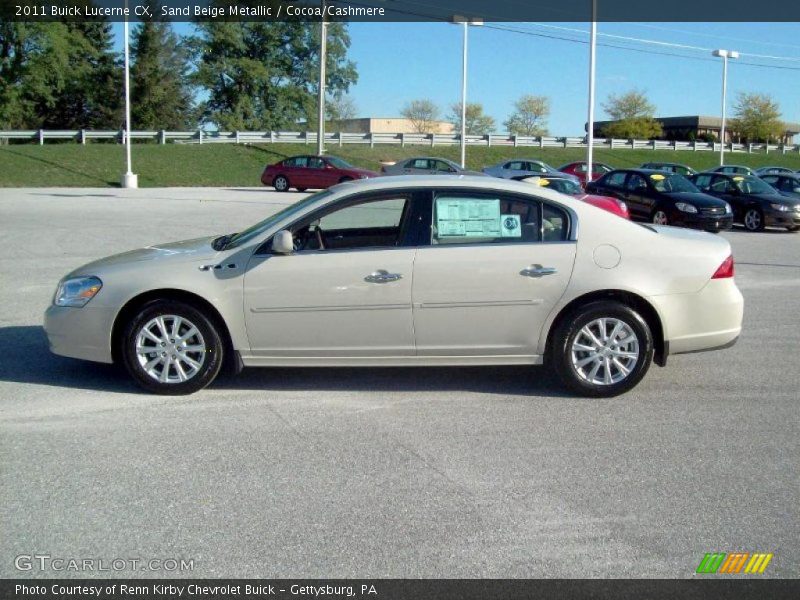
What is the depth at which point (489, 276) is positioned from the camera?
6277mm

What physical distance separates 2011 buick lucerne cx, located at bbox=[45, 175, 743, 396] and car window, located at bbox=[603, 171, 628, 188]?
16.4 meters

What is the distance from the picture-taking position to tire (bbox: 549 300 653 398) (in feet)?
20.8

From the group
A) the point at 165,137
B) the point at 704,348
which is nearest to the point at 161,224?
the point at 704,348

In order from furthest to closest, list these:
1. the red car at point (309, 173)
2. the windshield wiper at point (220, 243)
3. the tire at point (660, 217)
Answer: the red car at point (309, 173) < the tire at point (660, 217) < the windshield wiper at point (220, 243)

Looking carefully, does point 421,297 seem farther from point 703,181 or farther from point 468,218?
point 703,181

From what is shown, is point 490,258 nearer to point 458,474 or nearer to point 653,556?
point 458,474

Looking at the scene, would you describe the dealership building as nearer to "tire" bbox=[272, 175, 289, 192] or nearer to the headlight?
"tire" bbox=[272, 175, 289, 192]

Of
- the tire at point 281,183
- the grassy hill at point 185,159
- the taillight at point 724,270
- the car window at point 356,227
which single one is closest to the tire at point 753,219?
the taillight at point 724,270

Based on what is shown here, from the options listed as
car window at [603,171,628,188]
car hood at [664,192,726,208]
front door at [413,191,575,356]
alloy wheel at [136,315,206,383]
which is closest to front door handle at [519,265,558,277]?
front door at [413,191,575,356]

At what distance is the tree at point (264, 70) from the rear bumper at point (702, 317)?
2646 inches

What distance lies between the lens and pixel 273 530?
4.16 m

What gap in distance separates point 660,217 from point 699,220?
1094 millimetres

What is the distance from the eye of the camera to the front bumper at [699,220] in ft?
65.9

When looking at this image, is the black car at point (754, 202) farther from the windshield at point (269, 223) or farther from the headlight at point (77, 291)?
the headlight at point (77, 291)
